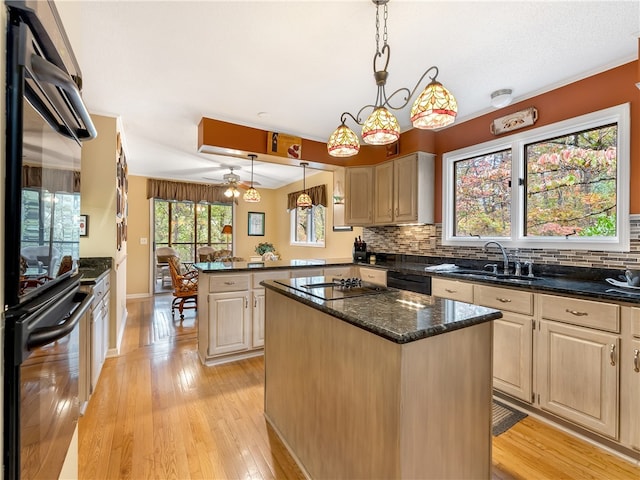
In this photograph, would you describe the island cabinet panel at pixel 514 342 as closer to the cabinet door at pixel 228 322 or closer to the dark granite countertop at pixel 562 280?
the dark granite countertop at pixel 562 280

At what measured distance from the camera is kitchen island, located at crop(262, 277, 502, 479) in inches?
44.9

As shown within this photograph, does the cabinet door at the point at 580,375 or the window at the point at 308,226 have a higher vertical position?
the window at the point at 308,226

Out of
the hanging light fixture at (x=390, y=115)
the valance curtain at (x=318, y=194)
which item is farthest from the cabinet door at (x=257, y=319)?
the valance curtain at (x=318, y=194)

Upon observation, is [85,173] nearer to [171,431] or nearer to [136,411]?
[136,411]

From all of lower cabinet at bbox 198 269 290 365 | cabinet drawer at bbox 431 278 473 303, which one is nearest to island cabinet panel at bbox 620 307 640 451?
cabinet drawer at bbox 431 278 473 303

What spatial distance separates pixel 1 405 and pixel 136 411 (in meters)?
1.88

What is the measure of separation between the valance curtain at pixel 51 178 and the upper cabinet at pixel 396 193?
317cm

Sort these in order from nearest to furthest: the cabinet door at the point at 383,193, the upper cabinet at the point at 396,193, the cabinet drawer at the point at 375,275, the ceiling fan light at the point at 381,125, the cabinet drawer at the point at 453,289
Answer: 1. the ceiling fan light at the point at 381,125
2. the cabinet drawer at the point at 453,289
3. the cabinet drawer at the point at 375,275
4. the upper cabinet at the point at 396,193
5. the cabinet door at the point at 383,193

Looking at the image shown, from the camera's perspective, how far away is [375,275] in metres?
3.62

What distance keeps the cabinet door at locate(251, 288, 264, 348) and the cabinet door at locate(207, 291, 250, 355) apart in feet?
0.21

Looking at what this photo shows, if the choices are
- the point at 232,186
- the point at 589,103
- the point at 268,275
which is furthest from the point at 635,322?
the point at 232,186

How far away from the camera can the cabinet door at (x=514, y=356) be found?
217cm

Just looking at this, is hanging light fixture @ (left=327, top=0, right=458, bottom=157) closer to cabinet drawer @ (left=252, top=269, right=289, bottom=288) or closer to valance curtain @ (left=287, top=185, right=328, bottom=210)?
cabinet drawer @ (left=252, top=269, right=289, bottom=288)

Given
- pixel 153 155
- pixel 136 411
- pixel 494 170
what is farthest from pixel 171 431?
pixel 153 155
